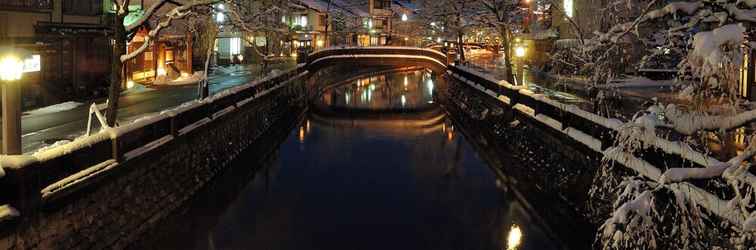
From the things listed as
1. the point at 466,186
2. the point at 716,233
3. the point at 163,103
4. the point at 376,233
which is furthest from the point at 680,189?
the point at 163,103

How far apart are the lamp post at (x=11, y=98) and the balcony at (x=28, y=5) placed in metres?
13.8

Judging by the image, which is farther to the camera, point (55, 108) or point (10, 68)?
point (55, 108)

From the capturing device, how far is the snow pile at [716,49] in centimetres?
504

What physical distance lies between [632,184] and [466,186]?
14.5 metres

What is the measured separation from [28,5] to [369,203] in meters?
15.8

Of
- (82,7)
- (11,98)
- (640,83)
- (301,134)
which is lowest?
(301,134)

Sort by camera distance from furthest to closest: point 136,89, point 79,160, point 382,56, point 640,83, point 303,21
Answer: point 303,21 → point 382,56 → point 640,83 → point 136,89 → point 79,160

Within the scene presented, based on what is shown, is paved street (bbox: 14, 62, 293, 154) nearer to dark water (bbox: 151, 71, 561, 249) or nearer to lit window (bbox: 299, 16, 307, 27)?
dark water (bbox: 151, 71, 561, 249)

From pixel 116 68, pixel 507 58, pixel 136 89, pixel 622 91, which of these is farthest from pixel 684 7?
pixel 136 89

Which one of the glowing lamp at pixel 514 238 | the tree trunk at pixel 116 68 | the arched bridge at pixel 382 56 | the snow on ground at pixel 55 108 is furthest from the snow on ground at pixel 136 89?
the arched bridge at pixel 382 56

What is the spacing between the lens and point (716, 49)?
5.04 m

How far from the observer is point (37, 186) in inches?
360

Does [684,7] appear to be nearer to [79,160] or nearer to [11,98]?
[79,160]

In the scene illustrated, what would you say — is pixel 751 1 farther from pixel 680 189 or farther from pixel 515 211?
pixel 515 211
